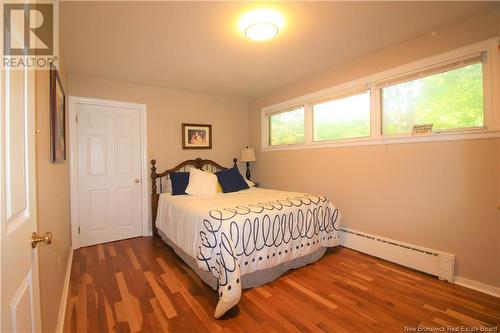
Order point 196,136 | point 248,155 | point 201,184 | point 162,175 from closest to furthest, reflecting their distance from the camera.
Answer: point 201,184, point 162,175, point 196,136, point 248,155

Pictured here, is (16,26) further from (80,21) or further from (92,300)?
(92,300)

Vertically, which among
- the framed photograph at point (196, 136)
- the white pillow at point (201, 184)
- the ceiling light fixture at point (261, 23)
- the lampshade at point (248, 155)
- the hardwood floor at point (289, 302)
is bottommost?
the hardwood floor at point (289, 302)

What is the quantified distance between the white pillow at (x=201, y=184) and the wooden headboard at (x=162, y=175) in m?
0.54

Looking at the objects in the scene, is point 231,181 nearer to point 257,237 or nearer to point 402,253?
point 257,237

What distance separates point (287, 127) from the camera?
3.99 meters

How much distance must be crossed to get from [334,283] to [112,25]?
308cm

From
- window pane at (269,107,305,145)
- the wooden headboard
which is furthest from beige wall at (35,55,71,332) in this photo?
window pane at (269,107,305,145)

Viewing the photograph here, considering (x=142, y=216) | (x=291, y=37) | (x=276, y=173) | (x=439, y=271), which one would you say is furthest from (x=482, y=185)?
(x=142, y=216)

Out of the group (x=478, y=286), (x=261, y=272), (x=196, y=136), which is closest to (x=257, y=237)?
(x=261, y=272)

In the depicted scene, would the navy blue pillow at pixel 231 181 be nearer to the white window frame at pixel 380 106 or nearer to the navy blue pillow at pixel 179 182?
the navy blue pillow at pixel 179 182

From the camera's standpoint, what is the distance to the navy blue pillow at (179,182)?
10.8ft

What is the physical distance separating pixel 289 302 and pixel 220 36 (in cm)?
248

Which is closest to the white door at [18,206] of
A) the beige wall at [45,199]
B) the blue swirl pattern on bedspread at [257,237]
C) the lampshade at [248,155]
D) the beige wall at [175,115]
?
the beige wall at [45,199]

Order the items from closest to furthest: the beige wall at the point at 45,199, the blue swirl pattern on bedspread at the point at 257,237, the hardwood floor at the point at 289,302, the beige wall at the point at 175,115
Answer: the beige wall at the point at 45,199, the hardwood floor at the point at 289,302, the blue swirl pattern on bedspread at the point at 257,237, the beige wall at the point at 175,115
